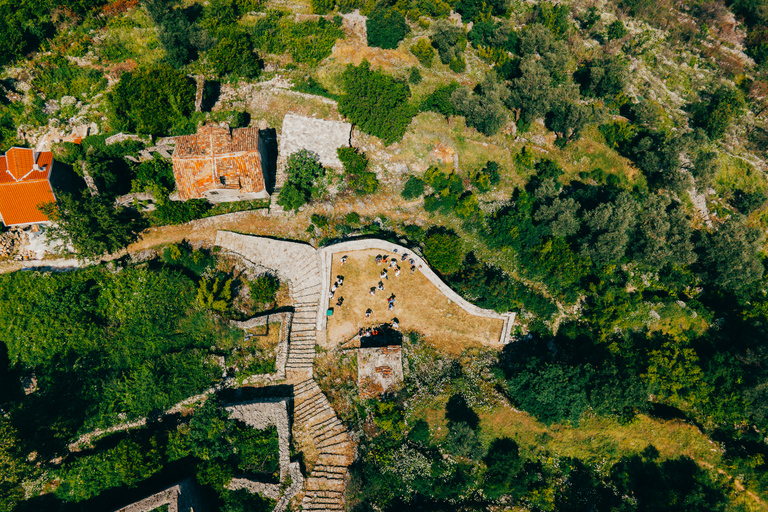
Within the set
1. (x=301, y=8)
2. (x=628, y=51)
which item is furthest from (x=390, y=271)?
(x=628, y=51)

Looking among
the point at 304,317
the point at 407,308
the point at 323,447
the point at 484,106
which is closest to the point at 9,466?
the point at 323,447

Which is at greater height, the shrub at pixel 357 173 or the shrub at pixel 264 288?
the shrub at pixel 357 173

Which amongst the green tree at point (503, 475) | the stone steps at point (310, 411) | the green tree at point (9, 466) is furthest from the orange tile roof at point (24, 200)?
the green tree at point (503, 475)

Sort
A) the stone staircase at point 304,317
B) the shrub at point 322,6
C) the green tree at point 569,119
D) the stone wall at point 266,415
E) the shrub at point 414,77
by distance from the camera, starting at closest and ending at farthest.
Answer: the stone wall at point 266,415 < the stone staircase at point 304,317 < the green tree at point 569,119 < the shrub at point 414,77 < the shrub at point 322,6

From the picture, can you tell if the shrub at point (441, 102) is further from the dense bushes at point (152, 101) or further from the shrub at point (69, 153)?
the shrub at point (69, 153)

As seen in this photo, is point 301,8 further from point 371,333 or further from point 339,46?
point 371,333

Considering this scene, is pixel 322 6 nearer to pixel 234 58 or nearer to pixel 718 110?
pixel 234 58
